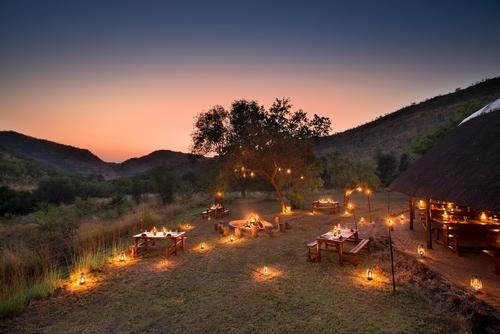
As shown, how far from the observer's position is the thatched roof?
19.6ft

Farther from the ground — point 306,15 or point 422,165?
point 306,15

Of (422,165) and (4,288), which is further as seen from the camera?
(422,165)

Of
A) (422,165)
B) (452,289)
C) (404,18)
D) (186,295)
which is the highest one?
(404,18)

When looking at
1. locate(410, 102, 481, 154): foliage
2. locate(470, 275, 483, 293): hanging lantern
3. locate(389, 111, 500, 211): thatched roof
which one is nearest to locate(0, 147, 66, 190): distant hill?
locate(389, 111, 500, 211): thatched roof

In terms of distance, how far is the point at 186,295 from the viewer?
6531 mm

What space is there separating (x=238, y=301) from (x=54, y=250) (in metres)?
10.2

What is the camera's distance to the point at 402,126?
59.7m

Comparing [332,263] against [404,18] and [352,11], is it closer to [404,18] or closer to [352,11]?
[352,11]

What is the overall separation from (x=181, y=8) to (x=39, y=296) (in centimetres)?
1521

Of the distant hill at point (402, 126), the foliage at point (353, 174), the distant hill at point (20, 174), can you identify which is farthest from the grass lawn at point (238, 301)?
the distant hill at point (402, 126)

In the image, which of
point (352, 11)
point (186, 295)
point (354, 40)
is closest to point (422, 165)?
point (186, 295)

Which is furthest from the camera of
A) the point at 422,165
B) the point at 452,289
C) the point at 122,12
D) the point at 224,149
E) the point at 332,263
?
the point at 224,149

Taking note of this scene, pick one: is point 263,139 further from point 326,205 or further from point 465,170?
point 465,170

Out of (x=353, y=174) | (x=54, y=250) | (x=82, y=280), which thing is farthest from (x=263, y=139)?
(x=54, y=250)
